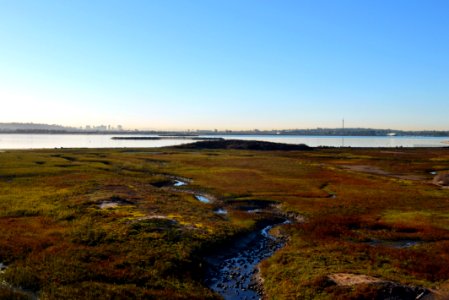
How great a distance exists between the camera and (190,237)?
33.4 metres

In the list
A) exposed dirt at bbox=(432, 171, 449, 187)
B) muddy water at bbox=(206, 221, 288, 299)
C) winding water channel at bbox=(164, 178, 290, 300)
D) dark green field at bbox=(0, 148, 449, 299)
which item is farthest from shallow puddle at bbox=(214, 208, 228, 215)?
exposed dirt at bbox=(432, 171, 449, 187)

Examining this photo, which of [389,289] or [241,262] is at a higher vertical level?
[389,289]

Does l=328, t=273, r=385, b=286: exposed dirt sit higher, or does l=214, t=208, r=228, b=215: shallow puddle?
l=328, t=273, r=385, b=286: exposed dirt

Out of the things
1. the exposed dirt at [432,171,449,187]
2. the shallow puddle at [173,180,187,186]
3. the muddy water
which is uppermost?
the exposed dirt at [432,171,449,187]

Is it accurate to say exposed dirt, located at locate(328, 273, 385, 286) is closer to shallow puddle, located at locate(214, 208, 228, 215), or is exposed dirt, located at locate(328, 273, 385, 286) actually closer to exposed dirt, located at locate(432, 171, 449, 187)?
shallow puddle, located at locate(214, 208, 228, 215)

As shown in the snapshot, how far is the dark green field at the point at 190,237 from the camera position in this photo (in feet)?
77.9

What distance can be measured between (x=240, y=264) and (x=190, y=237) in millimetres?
5848

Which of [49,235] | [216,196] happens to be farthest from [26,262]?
[216,196]

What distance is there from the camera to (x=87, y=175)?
239ft

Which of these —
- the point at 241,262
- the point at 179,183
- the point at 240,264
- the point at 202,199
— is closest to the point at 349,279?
the point at 240,264

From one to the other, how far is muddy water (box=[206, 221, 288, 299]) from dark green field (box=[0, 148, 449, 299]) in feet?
3.36

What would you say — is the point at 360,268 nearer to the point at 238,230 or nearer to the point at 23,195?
the point at 238,230

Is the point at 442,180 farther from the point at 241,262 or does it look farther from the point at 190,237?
the point at 190,237

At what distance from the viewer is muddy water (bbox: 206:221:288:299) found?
24597 millimetres
